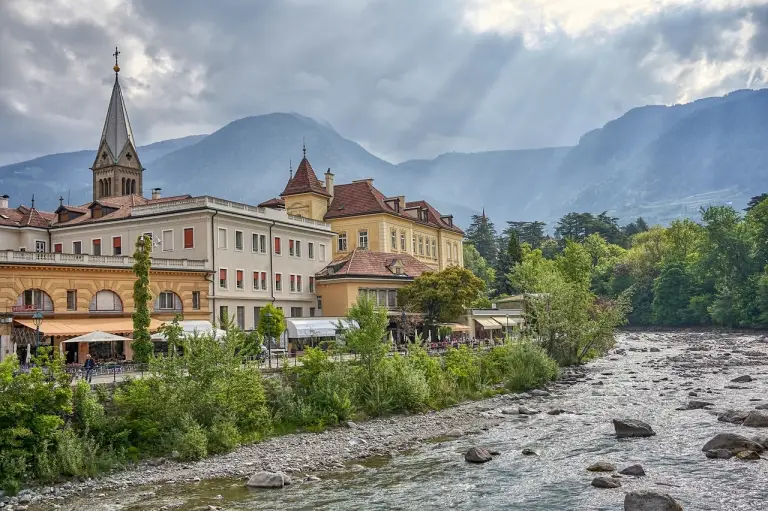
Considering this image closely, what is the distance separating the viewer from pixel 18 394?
25.7m

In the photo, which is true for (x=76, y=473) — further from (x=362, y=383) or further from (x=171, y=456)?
(x=362, y=383)

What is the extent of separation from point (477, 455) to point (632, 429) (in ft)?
25.7

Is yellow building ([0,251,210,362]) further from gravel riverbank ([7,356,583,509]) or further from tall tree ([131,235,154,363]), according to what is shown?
gravel riverbank ([7,356,583,509])

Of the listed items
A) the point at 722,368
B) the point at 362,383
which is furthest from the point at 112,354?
the point at 722,368

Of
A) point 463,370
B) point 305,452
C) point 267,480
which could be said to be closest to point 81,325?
point 305,452

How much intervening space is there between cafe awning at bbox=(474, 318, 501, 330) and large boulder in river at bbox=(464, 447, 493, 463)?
138ft

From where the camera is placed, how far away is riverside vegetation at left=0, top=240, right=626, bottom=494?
83.3 ft

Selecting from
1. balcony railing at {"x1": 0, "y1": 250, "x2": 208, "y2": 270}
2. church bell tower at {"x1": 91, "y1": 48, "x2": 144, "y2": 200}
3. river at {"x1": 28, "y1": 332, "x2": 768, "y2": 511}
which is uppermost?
church bell tower at {"x1": 91, "y1": 48, "x2": 144, "y2": 200}

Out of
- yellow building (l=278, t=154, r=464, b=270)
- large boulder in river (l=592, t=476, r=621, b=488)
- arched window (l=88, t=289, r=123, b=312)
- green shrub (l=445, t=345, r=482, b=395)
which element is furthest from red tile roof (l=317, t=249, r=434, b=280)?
large boulder in river (l=592, t=476, r=621, b=488)

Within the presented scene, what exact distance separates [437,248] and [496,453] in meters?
64.4

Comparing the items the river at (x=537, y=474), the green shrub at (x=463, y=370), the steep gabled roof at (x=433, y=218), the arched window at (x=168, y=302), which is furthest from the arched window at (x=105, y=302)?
the steep gabled roof at (x=433, y=218)

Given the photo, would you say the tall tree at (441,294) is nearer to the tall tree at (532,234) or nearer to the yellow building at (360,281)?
the yellow building at (360,281)

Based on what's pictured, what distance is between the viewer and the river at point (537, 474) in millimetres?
21922

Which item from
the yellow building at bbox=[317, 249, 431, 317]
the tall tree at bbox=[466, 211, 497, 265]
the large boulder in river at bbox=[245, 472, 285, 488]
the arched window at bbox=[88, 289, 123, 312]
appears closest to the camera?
the large boulder in river at bbox=[245, 472, 285, 488]
